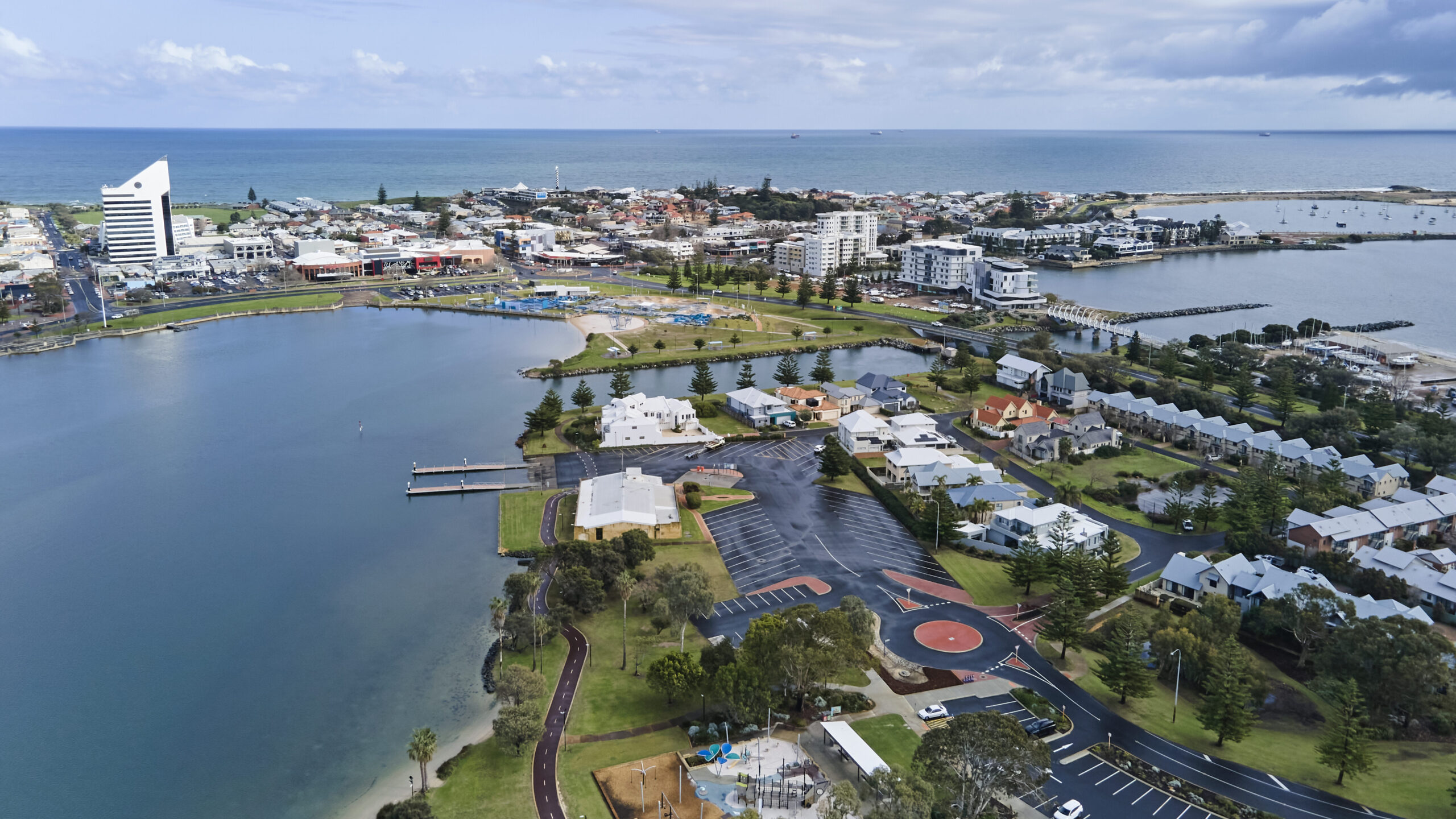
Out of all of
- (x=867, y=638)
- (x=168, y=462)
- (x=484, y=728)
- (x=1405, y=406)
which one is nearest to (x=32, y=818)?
(x=484, y=728)

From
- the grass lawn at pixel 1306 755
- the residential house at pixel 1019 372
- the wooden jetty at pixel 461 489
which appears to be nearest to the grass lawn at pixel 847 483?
the wooden jetty at pixel 461 489

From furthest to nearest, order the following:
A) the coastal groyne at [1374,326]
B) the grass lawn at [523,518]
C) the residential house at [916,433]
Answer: the coastal groyne at [1374,326] < the residential house at [916,433] < the grass lawn at [523,518]

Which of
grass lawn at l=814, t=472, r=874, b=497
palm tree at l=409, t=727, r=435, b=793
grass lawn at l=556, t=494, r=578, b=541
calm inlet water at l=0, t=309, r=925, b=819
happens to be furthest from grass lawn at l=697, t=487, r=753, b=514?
palm tree at l=409, t=727, r=435, b=793

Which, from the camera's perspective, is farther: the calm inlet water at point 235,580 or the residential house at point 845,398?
the residential house at point 845,398

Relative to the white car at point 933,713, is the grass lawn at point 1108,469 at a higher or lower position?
higher

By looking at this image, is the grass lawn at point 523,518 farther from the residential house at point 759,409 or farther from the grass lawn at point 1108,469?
the grass lawn at point 1108,469

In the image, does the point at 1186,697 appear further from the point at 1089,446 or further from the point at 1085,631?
the point at 1089,446
